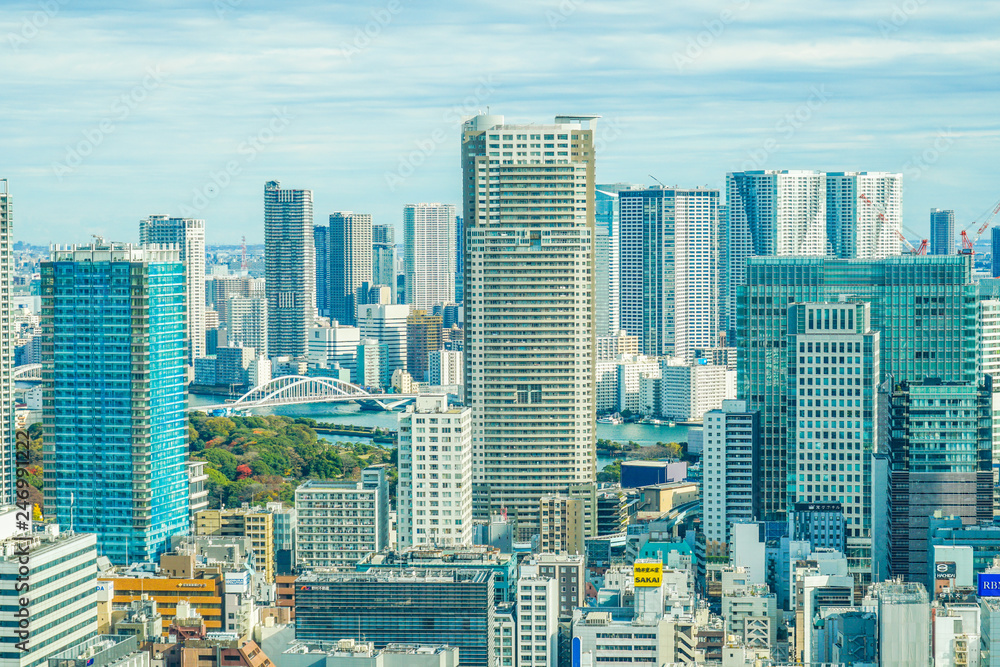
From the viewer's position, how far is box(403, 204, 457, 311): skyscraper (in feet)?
311

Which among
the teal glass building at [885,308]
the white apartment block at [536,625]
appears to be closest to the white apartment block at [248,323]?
the teal glass building at [885,308]

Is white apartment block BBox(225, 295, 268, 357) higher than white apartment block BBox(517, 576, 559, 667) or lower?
higher

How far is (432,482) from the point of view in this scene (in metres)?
30.0

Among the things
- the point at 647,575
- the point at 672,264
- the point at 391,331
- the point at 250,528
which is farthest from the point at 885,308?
the point at 391,331

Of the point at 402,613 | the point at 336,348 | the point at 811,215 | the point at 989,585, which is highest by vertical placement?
the point at 811,215

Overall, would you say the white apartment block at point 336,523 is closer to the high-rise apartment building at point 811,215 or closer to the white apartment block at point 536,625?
the white apartment block at point 536,625

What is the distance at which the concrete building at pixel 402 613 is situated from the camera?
22.6m

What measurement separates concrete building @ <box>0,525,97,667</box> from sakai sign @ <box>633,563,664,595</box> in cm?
745

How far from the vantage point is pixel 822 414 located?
31281mm

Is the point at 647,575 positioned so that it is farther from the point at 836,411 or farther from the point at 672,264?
the point at 672,264

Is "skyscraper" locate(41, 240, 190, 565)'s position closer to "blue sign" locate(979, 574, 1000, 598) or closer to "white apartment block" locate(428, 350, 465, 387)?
"blue sign" locate(979, 574, 1000, 598)

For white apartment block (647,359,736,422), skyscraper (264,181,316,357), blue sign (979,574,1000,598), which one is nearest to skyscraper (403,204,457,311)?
skyscraper (264,181,316,357)

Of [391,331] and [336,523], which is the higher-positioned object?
[391,331]

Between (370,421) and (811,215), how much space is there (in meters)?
20.1
